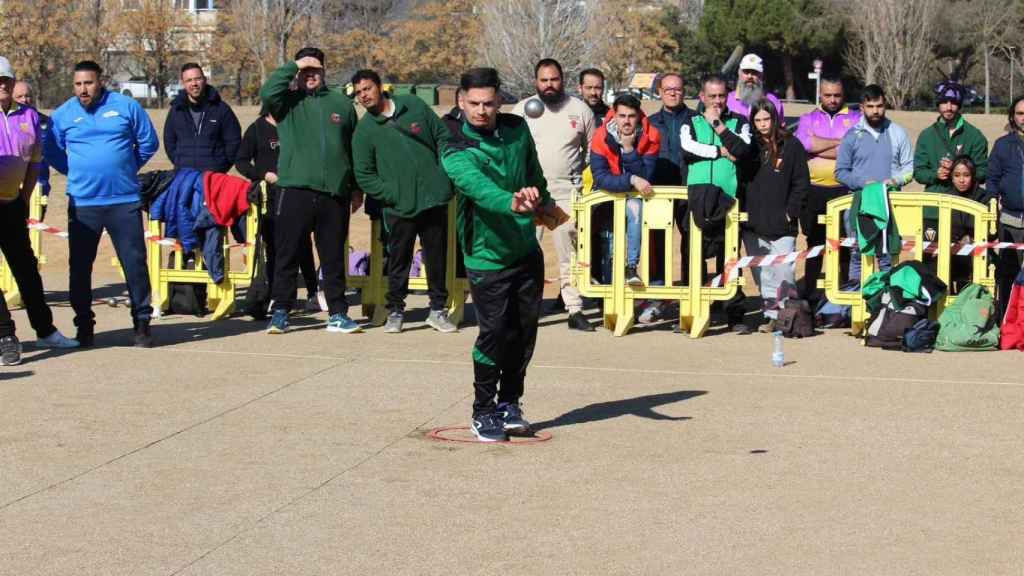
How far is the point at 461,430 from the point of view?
8.66 meters

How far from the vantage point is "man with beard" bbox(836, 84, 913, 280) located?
1282cm

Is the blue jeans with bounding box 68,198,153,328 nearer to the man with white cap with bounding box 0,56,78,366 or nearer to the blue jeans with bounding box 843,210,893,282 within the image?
the man with white cap with bounding box 0,56,78,366

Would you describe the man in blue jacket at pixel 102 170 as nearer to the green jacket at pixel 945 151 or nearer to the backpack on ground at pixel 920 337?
the backpack on ground at pixel 920 337

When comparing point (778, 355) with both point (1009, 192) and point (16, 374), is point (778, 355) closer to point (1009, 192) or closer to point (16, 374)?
point (1009, 192)

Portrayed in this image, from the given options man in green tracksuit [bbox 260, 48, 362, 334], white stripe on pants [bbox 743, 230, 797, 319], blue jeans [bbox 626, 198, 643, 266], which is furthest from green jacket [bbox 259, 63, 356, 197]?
white stripe on pants [bbox 743, 230, 797, 319]

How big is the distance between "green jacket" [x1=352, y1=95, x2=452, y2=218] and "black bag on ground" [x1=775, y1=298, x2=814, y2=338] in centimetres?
282

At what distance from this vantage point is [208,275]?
44.4 feet

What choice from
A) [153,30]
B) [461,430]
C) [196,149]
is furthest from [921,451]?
[153,30]

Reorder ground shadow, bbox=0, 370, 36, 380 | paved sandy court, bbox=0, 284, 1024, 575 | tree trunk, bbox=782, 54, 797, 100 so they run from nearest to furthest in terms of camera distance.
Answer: paved sandy court, bbox=0, 284, 1024, 575 → ground shadow, bbox=0, 370, 36, 380 → tree trunk, bbox=782, 54, 797, 100

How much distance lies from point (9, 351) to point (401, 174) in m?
3.21

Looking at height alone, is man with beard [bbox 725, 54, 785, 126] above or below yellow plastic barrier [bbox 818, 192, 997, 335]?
above

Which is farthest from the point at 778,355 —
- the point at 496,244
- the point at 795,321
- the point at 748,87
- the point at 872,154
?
the point at 496,244

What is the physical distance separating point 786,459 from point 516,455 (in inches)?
53.2

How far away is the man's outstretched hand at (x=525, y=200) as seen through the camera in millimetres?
7570
